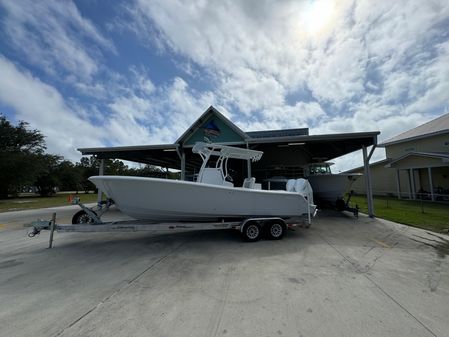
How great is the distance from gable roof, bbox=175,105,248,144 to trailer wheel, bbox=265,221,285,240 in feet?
18.4

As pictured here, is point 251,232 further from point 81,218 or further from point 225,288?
point 81,218

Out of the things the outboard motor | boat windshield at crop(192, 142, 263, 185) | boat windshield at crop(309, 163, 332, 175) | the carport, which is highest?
the carport

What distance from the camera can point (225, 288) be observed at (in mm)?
3092

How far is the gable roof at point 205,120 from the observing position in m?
10.7

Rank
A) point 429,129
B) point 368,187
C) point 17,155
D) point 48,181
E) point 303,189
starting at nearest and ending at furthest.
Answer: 1. point 303,189
2. point 368,187
3. point 429,129
4. point 17,155
5. point 48,181

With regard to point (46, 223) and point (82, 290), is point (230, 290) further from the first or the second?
point (46, 223)

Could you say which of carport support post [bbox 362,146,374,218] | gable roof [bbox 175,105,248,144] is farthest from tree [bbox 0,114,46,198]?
carport support post [bbox 362,146,374,218]

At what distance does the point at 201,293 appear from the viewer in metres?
2.96

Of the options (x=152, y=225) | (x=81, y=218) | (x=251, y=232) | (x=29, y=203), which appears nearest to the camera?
(x=152, y=225)

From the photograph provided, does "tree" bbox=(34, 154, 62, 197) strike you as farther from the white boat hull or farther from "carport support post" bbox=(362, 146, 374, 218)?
"carport support post" bbox=(362, 146, 374, 218)

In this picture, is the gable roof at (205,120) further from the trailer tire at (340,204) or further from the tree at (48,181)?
the tree at (48,181)

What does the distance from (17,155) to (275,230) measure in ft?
103

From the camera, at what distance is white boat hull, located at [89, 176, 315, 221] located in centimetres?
491

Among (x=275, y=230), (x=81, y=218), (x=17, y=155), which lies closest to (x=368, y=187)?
(x=275, y=230)
